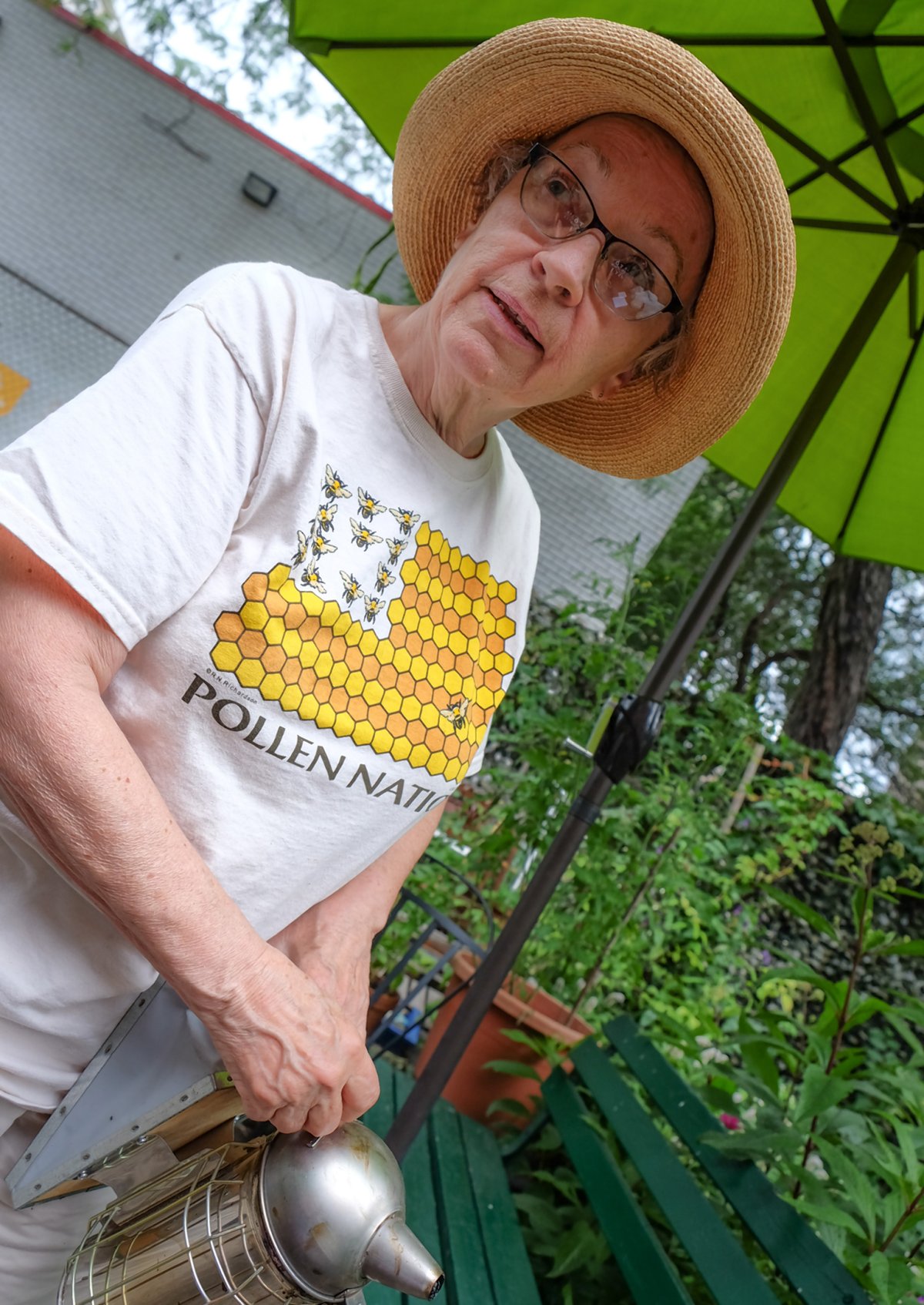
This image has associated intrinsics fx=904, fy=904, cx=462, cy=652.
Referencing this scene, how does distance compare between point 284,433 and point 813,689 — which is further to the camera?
point 813,689

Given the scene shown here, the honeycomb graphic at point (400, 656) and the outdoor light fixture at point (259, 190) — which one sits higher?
the outdoor light fixture at point (259, 190)

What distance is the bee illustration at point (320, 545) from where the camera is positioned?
1.03 m

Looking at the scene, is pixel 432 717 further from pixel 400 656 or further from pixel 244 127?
pixel 244 127

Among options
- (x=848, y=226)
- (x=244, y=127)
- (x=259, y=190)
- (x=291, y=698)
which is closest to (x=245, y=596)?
(x=291, y=698)

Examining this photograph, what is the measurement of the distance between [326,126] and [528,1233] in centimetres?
763

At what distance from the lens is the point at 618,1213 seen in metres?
2.07

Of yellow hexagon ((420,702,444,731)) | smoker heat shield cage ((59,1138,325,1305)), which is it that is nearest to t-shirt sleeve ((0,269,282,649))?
yellow hexagon ((420,702,444,731))

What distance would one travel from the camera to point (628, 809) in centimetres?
362

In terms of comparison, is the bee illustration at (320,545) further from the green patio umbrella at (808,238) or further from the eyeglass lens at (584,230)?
the green patio umbrella at (808,238)

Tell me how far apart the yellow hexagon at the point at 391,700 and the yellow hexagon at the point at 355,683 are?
4cm

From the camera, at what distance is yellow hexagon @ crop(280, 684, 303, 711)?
1004 millimetres

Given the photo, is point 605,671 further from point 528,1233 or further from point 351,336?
point 351,336

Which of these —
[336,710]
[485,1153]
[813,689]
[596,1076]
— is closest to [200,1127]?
[336,710]

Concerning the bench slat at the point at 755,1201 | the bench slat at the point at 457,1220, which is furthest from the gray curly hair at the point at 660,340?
the bench slat at the point at 457,1220
